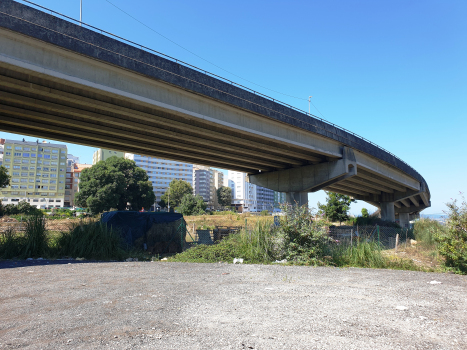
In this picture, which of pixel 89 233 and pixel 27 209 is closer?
pixel 89 233

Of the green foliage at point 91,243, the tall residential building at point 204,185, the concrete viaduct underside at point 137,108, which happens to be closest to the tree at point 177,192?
the tall residential building at point 204,185

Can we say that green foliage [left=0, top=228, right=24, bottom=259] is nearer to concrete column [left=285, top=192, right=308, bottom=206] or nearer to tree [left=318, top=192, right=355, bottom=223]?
concrete column [left=285, top=192, right=308, bottom=206]

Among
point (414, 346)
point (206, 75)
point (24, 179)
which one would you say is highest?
point (24, 179)

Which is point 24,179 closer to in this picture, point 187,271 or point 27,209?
point 27,209

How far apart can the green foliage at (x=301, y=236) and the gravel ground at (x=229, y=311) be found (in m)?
2.12

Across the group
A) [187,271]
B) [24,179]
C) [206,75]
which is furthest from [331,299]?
[24,179]

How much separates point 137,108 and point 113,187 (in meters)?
47.8

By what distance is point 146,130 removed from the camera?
16.8 meters

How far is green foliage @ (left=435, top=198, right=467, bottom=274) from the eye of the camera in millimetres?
9188

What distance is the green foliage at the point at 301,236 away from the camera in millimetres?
10609

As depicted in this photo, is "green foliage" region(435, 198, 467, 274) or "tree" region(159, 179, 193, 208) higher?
"tree" region(159, 179, 193, 208)

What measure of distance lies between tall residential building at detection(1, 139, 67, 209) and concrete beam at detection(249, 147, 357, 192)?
9791cm

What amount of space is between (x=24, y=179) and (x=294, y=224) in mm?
117728

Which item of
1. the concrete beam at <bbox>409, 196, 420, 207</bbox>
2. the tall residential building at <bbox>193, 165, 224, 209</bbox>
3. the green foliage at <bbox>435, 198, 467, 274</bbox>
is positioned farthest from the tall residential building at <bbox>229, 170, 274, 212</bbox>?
the green foliage at <bbox>435, 198, 467, 274</bbox>
